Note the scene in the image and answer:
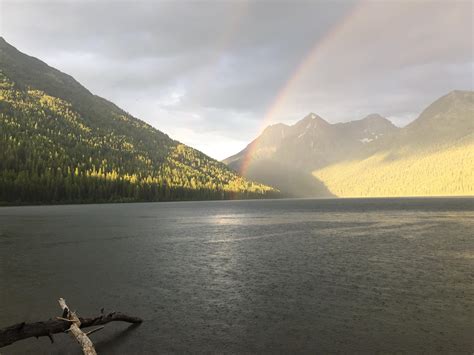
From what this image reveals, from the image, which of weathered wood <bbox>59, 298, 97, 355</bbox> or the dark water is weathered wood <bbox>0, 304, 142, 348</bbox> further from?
the dark water

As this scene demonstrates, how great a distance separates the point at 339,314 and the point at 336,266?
824 inches

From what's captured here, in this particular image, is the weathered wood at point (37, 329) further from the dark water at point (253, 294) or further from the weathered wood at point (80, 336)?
the dark water at point (253, 294)

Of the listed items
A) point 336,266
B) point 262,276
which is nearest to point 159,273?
point 262,276

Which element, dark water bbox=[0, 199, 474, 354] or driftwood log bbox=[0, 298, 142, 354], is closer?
driftwood log bbox=[0, 298, 142, 354]

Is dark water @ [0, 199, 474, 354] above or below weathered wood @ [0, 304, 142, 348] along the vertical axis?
below

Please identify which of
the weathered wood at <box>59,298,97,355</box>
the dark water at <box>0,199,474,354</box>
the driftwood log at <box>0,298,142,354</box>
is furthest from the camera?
the dark water at <box>0,199,474,354</box>

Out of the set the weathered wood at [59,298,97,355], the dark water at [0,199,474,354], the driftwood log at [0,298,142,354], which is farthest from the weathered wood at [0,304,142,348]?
the dark water at [0,199,474,354]

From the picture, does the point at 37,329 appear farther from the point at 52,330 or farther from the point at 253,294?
the point at 253,294

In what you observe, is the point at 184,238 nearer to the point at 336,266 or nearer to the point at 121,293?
the point at 336,266

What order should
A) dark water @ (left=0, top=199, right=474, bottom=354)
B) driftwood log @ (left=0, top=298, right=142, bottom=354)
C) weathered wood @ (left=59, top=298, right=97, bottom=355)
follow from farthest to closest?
1. dark water @ (left=0, top=199, right=474, bottom=354)
2. driftwood log @ (left=0, top=298, right=142, bottom=354)
3. weathered wood @ (left=59, top=298, right=97, bottom=355)

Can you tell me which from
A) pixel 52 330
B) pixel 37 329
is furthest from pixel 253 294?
pixel 37 329

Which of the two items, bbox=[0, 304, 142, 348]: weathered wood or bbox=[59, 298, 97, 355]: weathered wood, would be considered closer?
bbox=[59, 298, 97, 355]: weathered wood

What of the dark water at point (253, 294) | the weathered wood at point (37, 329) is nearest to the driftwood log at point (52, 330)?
the weathered wood at point (37, 329)

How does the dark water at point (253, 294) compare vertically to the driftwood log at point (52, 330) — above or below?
below
